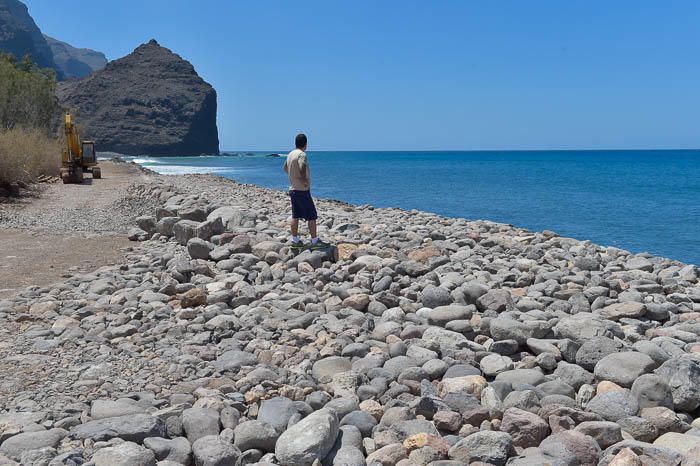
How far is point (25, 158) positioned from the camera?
A: 23.3 m

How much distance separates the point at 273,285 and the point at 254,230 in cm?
325

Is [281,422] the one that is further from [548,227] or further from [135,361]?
[548,227]

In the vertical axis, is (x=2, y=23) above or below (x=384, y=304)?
above

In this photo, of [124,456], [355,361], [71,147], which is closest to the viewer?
[124,456]

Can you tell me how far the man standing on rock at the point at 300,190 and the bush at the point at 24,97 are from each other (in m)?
28.6

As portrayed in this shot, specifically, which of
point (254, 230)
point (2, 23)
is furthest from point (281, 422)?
point (2, 23)

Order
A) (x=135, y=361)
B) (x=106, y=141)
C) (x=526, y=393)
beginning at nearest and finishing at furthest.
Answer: (x=526, y=393) < (x=135, y=361) < (x=106, y=141)

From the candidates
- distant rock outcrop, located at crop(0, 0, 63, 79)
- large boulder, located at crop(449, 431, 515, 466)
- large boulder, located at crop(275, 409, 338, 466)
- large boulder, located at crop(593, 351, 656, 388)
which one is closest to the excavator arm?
large boulder, located at crop(275, 409, 338, 466)

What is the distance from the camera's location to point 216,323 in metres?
5.71

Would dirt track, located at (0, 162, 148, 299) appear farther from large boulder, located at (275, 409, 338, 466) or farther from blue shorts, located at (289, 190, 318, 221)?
large boulder, located at (275, 409, 338, 466)

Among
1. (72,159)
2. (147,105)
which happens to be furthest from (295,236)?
(147,105)

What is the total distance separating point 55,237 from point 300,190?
5.96 meters

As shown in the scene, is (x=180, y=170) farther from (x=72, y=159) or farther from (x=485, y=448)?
(x=485, y=448)

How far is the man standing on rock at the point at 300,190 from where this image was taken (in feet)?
27.6
